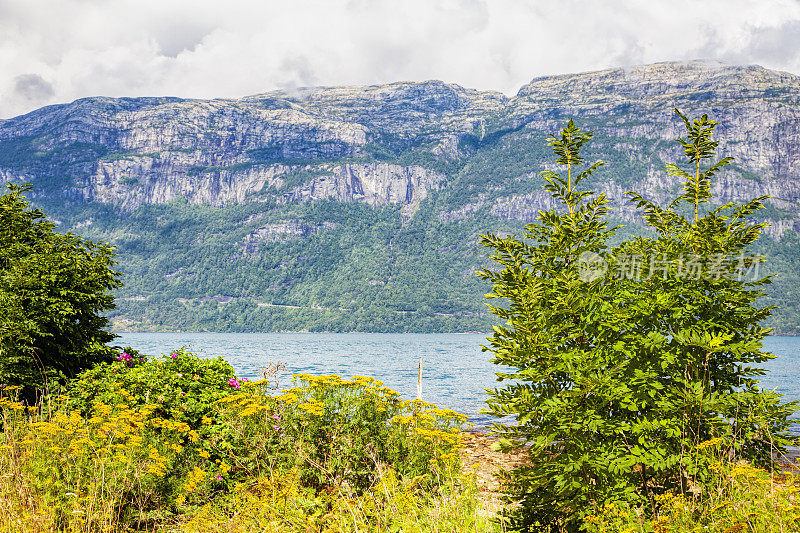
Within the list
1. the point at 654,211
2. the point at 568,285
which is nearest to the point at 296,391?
the point at 568,285

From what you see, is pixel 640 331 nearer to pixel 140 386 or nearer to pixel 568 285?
pixel 568 285

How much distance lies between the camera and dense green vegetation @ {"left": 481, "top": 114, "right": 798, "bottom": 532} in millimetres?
4625

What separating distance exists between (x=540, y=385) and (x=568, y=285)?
963 millimetres

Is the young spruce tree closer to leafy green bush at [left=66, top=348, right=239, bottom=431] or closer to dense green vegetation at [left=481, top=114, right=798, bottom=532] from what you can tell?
dense green vegetation at [left=481, top=114, right=798, bottom=532]

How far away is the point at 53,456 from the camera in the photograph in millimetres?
5742

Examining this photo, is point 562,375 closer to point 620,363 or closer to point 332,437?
point 620,363

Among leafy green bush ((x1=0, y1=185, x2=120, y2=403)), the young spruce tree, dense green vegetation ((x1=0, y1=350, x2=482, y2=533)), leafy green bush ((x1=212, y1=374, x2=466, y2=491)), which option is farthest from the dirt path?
leafy green bush ((x1=0, y1=185, x2=120, y2=403))

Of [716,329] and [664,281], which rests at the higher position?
[664,281]
